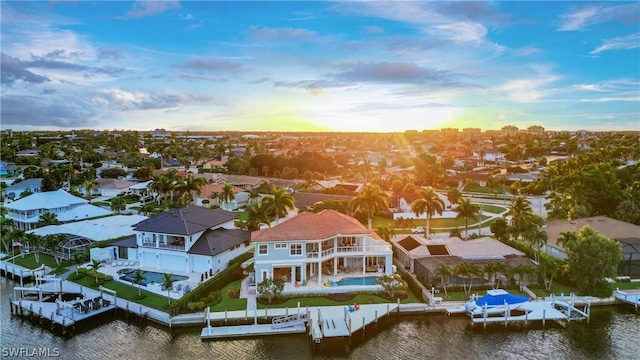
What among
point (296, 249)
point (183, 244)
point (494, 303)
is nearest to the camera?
point (494, 303)

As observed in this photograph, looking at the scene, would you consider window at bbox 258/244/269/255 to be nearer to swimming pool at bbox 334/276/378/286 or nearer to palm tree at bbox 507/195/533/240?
swimming pool at bbox 334/276/378/286

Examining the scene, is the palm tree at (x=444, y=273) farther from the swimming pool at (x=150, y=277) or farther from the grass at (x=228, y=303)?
the swimming pool at (x=150, y=277)

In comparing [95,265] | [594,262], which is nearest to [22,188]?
[95,265]

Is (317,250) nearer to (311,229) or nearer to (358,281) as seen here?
(311,229)

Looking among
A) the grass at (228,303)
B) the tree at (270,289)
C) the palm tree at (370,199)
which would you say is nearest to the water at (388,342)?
the grass at (228,303)

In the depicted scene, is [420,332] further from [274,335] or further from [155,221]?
[155,221]

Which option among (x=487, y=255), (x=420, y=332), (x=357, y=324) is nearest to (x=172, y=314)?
(x=357, y=324)

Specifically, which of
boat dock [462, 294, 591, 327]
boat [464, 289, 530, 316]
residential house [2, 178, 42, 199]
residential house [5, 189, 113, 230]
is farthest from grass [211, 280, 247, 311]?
residential house [2, 178, 42, 199]
